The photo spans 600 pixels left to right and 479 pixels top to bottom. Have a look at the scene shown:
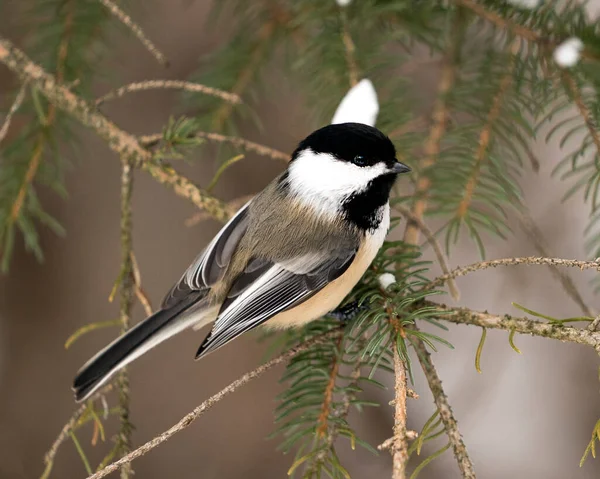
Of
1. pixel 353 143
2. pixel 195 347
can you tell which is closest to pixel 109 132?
pixel 353 143

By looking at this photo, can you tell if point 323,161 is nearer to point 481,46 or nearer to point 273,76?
point 481,46

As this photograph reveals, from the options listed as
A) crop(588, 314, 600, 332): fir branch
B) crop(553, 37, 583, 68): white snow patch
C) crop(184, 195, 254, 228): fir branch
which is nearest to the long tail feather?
crop(184, 195, 254, 228): fir branch

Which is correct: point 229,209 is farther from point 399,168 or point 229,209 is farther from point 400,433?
Result: point 400,433

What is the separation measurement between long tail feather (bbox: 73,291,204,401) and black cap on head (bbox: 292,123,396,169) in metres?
0.33

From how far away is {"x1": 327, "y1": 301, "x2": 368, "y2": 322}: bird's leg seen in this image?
31.6 inches

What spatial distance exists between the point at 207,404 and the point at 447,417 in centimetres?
24

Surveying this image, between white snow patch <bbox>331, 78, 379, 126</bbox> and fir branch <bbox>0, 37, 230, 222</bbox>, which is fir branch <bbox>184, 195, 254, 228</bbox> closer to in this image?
fir branch <bbox>0, 37, 230, 222</bbox>

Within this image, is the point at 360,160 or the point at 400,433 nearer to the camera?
the point at 400,433

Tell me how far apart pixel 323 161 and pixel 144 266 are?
78 centimetres

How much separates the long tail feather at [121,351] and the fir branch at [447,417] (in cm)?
37

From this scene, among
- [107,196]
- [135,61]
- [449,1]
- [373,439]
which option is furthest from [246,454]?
[449,1]

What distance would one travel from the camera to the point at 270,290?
2.85 feet

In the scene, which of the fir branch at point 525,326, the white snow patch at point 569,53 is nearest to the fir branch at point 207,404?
the fir branch at point 525,326

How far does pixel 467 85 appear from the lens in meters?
0.95
